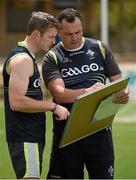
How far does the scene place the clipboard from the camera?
216 inches

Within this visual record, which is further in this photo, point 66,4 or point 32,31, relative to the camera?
point 66,4

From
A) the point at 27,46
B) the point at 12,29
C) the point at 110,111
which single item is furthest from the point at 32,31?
the point at 12,29

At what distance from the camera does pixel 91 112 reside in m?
5.72

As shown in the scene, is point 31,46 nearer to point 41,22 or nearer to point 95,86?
point 41,22

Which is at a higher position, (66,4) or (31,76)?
(31,76)

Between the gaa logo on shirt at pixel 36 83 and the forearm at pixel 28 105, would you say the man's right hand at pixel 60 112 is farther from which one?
the gaa logo on shirt at pixel 36 83

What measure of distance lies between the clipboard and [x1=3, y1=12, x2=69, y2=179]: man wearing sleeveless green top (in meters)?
0.14

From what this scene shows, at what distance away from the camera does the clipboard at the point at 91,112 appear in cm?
548

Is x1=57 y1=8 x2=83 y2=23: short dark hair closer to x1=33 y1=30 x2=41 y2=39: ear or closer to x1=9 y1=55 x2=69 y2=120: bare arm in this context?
x1=33 y1=30 x2=41 y2=39: ear

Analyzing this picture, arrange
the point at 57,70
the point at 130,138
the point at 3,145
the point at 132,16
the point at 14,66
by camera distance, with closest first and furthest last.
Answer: the point at 14,66 → the point at 57,70 → the point at 3,145 → the point at 130,138 → the point at 132,16

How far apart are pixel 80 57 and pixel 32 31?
2.15 feet

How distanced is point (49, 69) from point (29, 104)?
676 millimetres

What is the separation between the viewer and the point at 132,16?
181 feet

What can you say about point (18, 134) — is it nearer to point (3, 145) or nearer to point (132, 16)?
point (3, 145)
